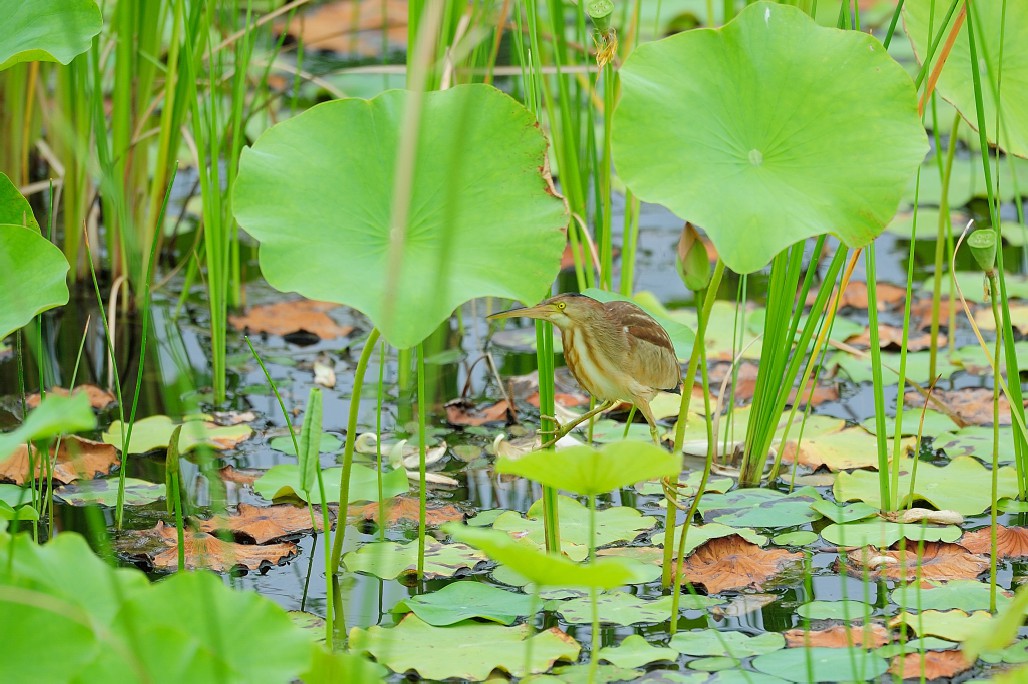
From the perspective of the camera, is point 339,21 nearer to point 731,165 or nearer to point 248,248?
point 248,248

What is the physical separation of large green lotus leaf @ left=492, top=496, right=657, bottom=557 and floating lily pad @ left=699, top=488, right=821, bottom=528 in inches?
5.1

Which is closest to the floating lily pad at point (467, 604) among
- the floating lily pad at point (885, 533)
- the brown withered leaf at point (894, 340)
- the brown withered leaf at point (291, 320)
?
the floating lily pad at point (885, 533)

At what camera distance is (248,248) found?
3678 mm

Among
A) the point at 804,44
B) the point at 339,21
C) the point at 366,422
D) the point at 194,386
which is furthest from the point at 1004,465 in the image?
the point at 339,21

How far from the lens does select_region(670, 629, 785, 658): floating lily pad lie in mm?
1770

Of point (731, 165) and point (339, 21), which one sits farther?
point (339, 21)

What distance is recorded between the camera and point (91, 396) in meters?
2.75

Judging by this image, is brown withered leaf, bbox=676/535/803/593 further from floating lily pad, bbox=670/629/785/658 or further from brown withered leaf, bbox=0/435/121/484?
brown withered leaf, bbox=0/435/121/484

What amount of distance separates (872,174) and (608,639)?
2.60ft

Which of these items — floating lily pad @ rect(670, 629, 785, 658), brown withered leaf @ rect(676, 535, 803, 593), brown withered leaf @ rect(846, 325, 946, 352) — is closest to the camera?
floating lily pad @ rect(670, 629, 785, 658)

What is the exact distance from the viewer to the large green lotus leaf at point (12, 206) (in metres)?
2.11

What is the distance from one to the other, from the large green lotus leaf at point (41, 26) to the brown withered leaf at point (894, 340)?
198 centimetres

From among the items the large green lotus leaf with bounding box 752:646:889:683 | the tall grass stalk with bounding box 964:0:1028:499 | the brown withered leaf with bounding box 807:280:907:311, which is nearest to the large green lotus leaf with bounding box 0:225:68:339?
the large green lotus leaf with bounding box 752:646:889:683

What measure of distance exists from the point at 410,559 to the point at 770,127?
943 millimetres
